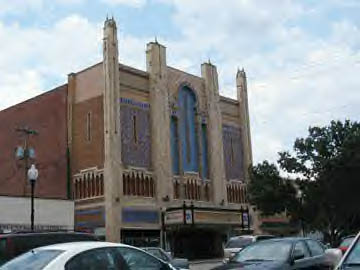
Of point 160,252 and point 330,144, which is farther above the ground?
point 330,144

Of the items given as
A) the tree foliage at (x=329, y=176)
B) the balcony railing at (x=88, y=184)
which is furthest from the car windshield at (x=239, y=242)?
the balcony railing at (x=88, y=184)

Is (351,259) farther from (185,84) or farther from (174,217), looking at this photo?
(185,84)

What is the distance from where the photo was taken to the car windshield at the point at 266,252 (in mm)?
11231

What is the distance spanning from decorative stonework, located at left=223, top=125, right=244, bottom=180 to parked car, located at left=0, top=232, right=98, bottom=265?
40194 mm

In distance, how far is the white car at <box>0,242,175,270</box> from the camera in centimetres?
751

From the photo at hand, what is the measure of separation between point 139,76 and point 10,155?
1274 centimetres

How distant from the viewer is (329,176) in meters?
31.9

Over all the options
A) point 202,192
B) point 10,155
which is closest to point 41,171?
point 10,155

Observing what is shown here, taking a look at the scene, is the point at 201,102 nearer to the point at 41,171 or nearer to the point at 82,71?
the point at 82,71

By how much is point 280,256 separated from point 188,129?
38076 mm

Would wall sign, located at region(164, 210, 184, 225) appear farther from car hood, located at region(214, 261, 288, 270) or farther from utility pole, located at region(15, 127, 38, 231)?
car hood, located at region(214, 261, 288, 270)

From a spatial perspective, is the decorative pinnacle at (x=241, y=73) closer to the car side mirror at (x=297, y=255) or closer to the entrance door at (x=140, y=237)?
the entrance door at (x=140, y=237)

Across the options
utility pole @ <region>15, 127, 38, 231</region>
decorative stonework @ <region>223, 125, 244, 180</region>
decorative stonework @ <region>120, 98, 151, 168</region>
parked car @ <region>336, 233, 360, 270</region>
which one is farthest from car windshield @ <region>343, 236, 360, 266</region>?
decorative stonework @ <region>223, 125, 244, 180</region>

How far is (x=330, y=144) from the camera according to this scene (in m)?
33.2
